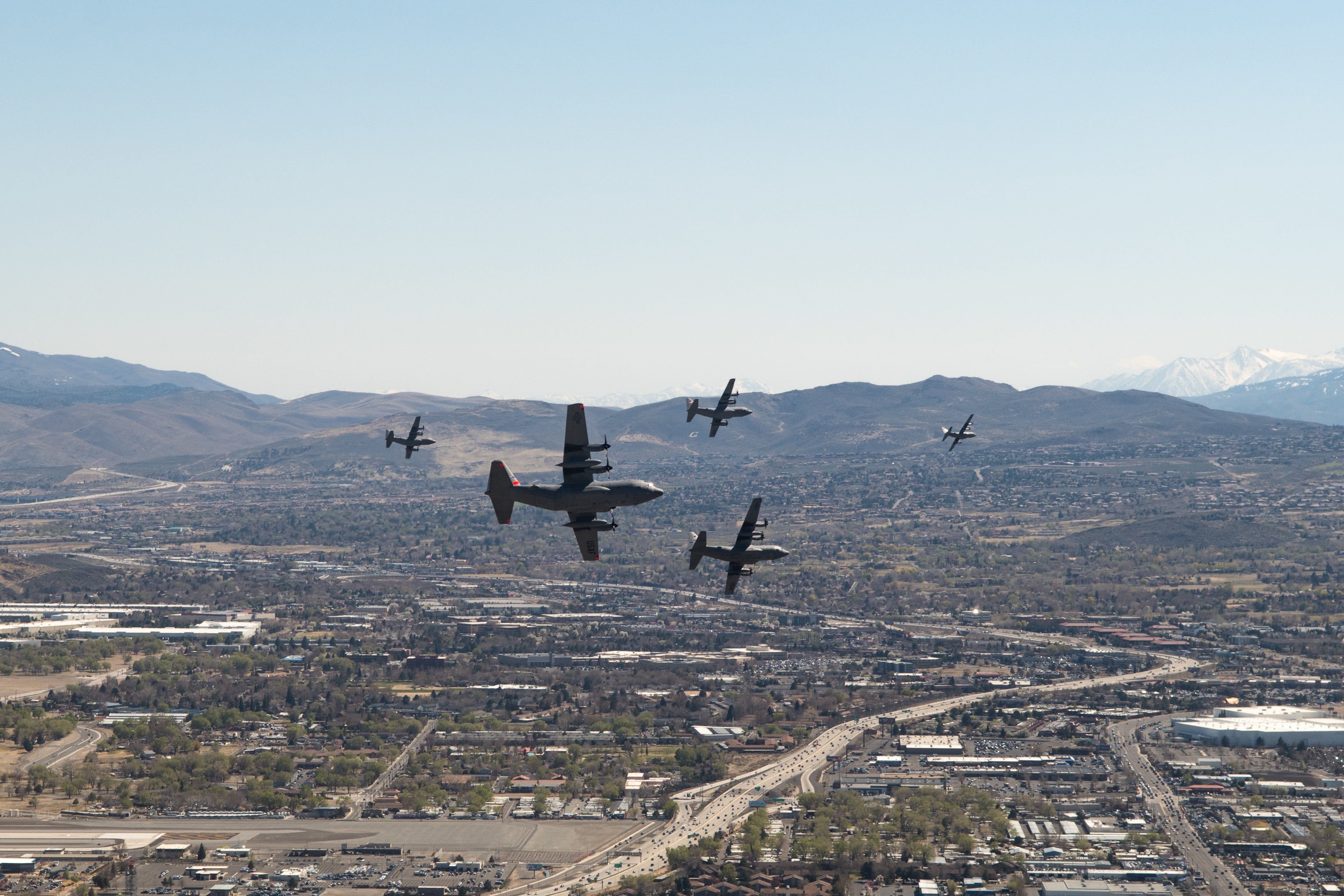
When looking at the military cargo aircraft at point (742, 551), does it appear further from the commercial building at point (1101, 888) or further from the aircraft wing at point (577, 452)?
the commercial building at point (1101, 888)

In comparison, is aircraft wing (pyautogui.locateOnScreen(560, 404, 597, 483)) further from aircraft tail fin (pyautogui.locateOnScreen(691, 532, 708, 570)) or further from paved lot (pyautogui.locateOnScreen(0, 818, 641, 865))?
paved lot (pyautogui.locateOnScreen(0, 818, 641, 865))

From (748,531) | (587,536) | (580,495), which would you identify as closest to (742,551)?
(748,531)

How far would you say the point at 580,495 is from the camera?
9338cm

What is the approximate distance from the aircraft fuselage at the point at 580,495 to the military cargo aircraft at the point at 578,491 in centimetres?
3

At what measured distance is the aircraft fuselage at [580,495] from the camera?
304ft

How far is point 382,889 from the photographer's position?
17200 cm

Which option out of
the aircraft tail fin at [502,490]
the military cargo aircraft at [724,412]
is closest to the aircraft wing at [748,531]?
the aircraft tail fin at [502,490]

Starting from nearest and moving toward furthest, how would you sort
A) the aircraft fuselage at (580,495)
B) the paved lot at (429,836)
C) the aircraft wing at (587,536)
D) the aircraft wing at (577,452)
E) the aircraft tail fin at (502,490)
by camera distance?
the aircraft wing at (577,452) < the aircraft fuselage at (580,495) < the aircraft tail fin at (502,490) < the aircraft wing at (587,536) < the paved lot at (429,836)

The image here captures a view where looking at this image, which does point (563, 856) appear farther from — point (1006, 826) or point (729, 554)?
point (729, 554)

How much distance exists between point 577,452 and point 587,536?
249 inches

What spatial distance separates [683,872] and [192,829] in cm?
7266

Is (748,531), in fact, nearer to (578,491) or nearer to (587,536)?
(587,536)

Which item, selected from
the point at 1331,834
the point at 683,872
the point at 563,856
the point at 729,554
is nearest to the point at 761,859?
the point at 683,872

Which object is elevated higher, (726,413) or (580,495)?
(726,413)
